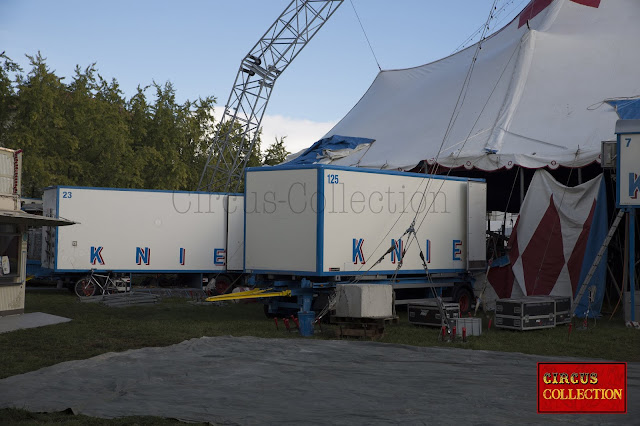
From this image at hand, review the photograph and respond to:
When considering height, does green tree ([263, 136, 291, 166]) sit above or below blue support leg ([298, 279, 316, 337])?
above

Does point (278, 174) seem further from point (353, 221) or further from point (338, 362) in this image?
point (338, 362)

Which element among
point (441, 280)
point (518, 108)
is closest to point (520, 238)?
point (441, 280)

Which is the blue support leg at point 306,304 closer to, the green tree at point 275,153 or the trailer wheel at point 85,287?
the trailer wheel at point 85,287

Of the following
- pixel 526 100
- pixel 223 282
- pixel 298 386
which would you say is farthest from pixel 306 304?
pixel 526 100

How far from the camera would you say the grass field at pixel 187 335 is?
488 inches

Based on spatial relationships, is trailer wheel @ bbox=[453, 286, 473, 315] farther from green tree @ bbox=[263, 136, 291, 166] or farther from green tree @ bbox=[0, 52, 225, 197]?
green tree @ bbox=[263, 136, 291, 166]

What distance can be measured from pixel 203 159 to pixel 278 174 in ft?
96.4

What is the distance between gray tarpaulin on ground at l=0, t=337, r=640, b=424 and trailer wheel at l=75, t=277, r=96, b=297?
1144cm

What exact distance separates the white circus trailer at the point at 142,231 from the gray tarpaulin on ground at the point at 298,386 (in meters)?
11.4

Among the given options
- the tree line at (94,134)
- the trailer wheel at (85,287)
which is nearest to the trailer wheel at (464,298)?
the trailer wheel at (85,287)

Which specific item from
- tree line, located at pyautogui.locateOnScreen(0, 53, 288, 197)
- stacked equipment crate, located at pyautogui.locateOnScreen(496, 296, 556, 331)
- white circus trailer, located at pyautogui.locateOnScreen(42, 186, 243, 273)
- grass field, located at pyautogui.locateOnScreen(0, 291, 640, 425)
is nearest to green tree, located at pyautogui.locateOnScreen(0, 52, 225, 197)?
tree line, located at pyautogui.locateOnScreen(0, 53, 288, 197)

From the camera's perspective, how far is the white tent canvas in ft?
67.5

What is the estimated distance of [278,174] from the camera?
16594 millimetres

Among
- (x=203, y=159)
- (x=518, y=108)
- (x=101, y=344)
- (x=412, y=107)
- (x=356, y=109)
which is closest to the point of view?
(x=101, y=344)
